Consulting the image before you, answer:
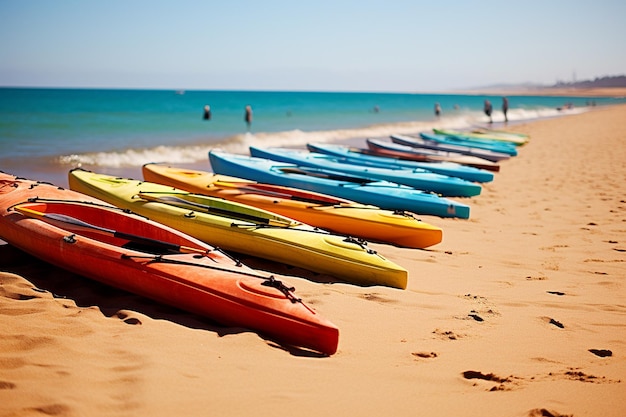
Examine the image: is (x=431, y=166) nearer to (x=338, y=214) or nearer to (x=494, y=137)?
(x=338, y=214)

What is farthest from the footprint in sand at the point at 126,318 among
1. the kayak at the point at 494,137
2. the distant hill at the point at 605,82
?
the distant hill at the point at 605,82

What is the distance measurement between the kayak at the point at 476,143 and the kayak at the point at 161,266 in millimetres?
12318

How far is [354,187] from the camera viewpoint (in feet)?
25.8

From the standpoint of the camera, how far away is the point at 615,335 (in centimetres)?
366

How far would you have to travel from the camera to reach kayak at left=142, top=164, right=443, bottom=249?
19.6 ft

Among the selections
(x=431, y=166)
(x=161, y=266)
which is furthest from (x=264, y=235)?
(x=431, y=166)

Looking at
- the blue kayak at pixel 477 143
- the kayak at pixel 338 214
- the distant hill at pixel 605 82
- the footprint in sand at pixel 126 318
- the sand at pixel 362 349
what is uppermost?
the distant hill at pixel 605 82

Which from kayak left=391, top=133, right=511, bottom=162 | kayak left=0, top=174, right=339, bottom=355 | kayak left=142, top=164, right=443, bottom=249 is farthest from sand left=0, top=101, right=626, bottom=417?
kayak left=391, top=133, right=511, bottom=162

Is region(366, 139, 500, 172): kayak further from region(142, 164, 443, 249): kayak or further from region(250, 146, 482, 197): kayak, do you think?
region(142, 164, 443, 249): kayak

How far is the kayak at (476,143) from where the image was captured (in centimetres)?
1544

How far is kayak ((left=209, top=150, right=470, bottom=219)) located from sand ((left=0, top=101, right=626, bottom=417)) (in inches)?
76.8

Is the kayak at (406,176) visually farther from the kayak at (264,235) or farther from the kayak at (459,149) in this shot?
the kayak at (459,149)

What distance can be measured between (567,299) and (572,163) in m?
9.63

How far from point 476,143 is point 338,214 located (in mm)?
11252
